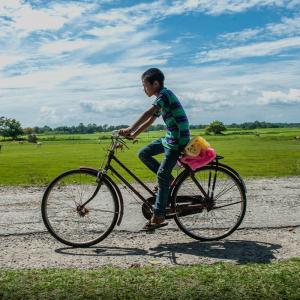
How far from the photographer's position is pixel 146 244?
6676 millimetres

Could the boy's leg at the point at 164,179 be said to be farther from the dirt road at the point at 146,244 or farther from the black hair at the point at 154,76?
the black hair at the point at 154,76

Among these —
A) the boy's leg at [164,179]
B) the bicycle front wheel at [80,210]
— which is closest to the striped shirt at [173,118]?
the boy's leg at [164,179]

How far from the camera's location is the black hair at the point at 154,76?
6445 mm

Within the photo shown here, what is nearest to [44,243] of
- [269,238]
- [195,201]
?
[195,201]

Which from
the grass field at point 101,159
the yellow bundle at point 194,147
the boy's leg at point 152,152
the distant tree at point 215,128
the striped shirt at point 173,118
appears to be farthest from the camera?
the distant tree at point 215,128

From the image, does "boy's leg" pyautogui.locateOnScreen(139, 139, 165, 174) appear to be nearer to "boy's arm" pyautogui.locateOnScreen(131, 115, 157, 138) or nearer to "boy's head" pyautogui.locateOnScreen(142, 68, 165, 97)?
"boy's arm" pyautogui.locateOnScreen(131, 115, 157, 138)

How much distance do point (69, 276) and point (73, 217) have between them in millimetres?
2296

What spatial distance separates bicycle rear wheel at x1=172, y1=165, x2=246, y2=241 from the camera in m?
6.79

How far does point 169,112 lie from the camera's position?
6.41 metres

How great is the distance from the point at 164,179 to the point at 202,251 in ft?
3.45

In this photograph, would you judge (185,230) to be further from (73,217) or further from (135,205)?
(135,205)

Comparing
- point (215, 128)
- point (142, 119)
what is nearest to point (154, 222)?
point (142, 119)

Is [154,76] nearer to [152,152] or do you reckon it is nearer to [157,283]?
[152,152]

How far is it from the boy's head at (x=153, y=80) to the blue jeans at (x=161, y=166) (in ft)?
2.37
